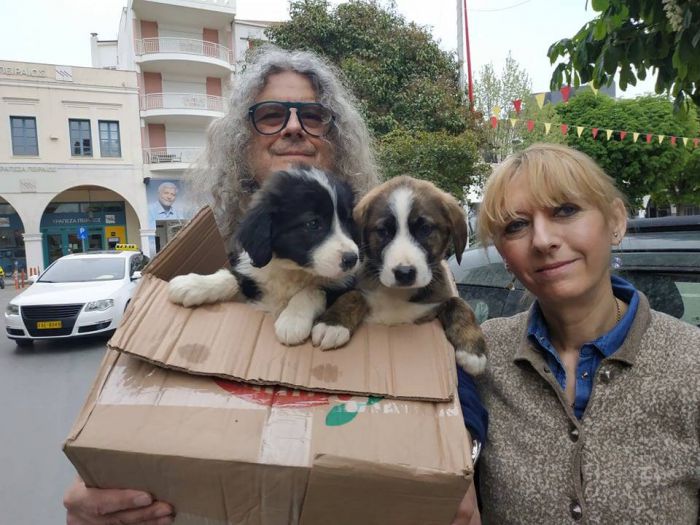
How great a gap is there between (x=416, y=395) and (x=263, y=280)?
2.56ft

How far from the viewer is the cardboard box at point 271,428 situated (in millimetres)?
1301

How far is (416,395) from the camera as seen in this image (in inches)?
57.5

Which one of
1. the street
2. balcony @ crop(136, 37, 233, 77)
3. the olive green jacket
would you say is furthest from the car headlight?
balcony @ crop(136, 37, 233, 77)

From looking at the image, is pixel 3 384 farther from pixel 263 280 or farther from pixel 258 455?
pixel 258 455

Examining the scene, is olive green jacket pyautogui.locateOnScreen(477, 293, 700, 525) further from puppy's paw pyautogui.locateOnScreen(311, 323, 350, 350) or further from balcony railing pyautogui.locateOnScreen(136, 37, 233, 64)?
balcony railing pyautogui.locateOnScreen(136, 37, 233, 64)

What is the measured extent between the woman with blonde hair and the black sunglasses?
0.92m

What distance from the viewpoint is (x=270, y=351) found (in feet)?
5.19

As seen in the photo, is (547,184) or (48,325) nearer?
(547,184)

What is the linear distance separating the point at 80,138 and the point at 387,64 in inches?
694

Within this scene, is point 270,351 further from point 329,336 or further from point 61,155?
point 61,155

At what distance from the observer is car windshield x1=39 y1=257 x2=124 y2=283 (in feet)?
32.6

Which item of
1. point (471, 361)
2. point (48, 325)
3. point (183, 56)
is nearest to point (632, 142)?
point (48, 325)

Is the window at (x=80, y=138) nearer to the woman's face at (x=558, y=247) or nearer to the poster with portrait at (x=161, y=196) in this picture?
the poster with portrait at (x=161, y=196)

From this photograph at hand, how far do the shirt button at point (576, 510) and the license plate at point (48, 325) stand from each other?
9.08 m
